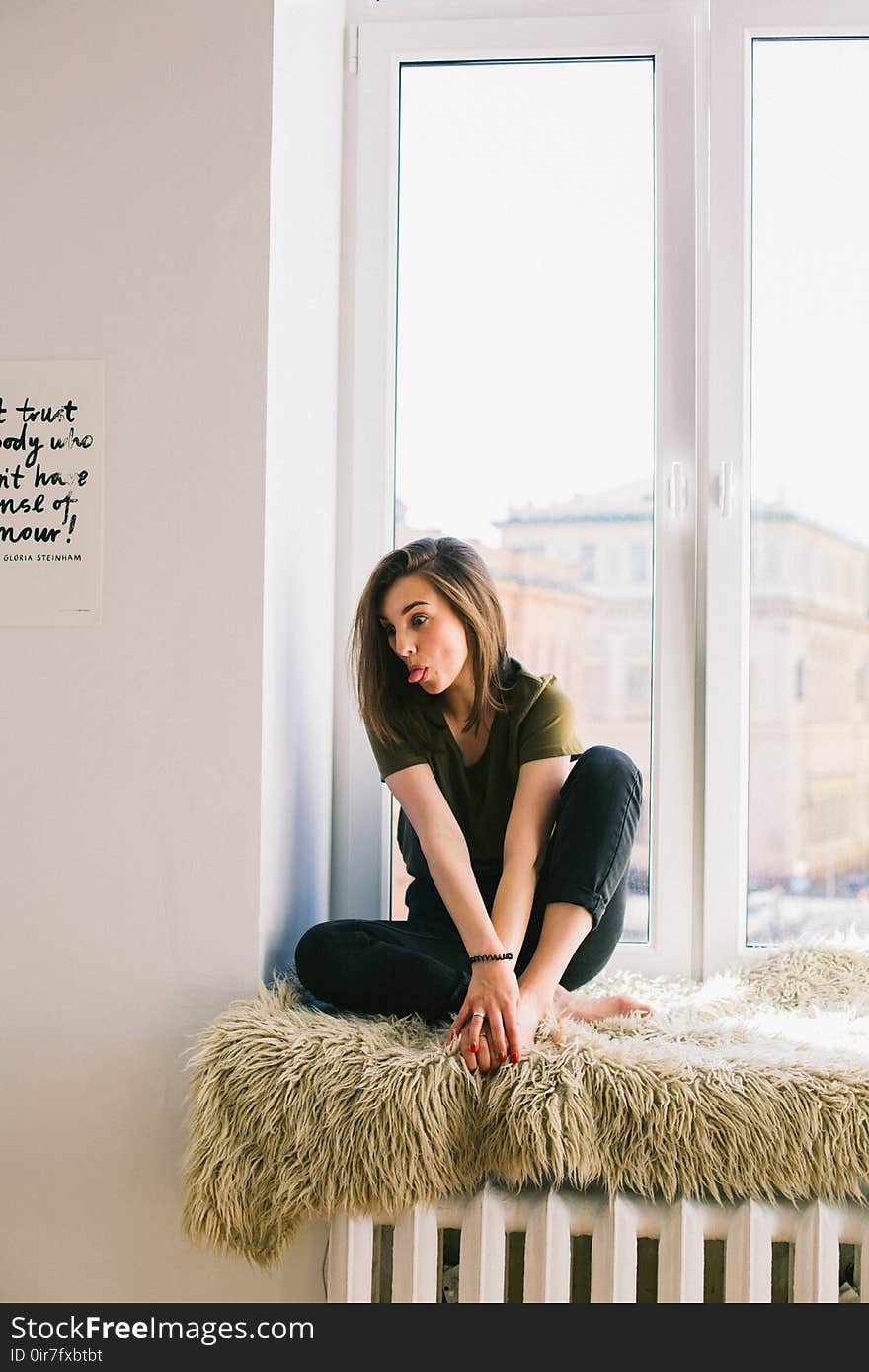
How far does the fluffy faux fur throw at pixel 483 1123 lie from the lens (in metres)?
1.13

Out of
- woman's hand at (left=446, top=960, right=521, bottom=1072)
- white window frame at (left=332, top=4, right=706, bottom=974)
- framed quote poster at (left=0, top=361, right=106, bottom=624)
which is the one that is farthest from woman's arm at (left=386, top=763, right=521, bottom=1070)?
framed quote poster at (left=0, top=361, right=106, bottom=624)

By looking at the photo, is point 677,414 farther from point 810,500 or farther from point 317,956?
point 317,956

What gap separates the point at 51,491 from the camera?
1.36 metres

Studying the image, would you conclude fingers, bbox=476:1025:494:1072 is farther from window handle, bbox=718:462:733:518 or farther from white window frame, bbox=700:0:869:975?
window handle, bbox=718:462:733:518

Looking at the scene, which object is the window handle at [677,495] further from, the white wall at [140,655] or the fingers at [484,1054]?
the fingers at [484,1054]

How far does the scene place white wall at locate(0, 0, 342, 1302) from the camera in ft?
4.34

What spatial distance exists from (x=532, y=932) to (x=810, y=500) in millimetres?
819

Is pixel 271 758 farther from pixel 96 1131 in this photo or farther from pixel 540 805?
pixel 96 1131

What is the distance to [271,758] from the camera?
1364 mm

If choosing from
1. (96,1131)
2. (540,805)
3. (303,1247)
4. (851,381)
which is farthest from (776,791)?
(96,1131)

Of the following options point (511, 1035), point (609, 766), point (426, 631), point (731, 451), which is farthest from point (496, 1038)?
point (731, 451)
